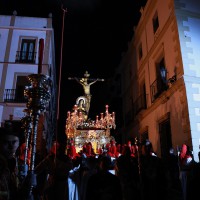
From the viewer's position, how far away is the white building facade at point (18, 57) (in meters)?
15.8

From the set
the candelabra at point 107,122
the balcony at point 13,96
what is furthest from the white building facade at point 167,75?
the balcony at point 13,96

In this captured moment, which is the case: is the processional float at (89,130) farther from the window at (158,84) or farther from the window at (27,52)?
the window at (27,52)

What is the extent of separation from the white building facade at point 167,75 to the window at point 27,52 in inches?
314

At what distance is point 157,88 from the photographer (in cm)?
1230

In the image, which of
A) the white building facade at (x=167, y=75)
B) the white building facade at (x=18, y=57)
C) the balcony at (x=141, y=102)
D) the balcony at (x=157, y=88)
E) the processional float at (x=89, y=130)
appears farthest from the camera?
the white building facade at (x=18, y=57)

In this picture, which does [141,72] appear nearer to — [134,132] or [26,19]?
[134,132]

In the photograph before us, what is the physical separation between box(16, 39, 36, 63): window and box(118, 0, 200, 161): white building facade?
798 cm

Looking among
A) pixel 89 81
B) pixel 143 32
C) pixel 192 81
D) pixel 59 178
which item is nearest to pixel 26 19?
pixel 89 81

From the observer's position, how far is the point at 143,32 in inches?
592

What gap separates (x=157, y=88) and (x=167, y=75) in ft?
4.27

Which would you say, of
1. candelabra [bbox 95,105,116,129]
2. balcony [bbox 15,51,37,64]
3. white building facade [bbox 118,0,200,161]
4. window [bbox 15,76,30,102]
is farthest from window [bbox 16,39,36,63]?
white building facade [bbox 118,0,200,161]

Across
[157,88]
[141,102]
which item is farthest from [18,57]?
[157,88]

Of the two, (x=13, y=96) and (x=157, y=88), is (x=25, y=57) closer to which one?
(x=13, y=96)

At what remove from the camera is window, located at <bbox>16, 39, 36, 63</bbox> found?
57.4ft
